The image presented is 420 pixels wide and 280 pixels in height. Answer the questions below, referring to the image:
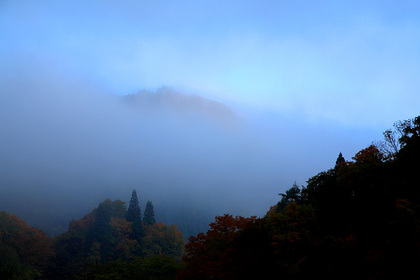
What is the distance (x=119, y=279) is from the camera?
102ft

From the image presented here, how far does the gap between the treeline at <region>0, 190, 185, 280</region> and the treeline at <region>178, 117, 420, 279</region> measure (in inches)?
1454

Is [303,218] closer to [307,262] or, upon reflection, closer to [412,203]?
[307,262]

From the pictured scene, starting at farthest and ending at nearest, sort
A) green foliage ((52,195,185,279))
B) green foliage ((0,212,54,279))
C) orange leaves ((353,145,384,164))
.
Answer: green foliage ((52,195,185,279)), green foliage ((0,212,54,279)), orange leaves ((353,145,384,164))

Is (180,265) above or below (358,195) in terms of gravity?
below

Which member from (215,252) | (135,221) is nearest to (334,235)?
(215,252)

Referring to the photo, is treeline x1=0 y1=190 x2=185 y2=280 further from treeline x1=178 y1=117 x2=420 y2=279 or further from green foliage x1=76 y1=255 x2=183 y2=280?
treeline x1=178 y1=117 x2=420 y2=279

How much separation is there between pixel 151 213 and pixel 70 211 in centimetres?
10653

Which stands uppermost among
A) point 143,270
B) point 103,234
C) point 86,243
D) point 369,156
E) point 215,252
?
point 369,156

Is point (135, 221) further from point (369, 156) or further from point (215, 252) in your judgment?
point (369, 156)

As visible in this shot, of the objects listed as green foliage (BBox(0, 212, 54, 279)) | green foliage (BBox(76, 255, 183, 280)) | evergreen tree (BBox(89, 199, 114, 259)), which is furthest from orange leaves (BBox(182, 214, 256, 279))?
evergreen tree (BBox(89, 199, 114, 259))

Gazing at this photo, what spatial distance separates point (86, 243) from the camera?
7444 cm

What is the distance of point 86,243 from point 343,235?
7053cm

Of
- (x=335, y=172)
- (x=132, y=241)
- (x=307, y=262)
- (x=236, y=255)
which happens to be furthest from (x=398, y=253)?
(x=132, y=241)

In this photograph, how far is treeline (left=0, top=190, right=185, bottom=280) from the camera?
59938mm
